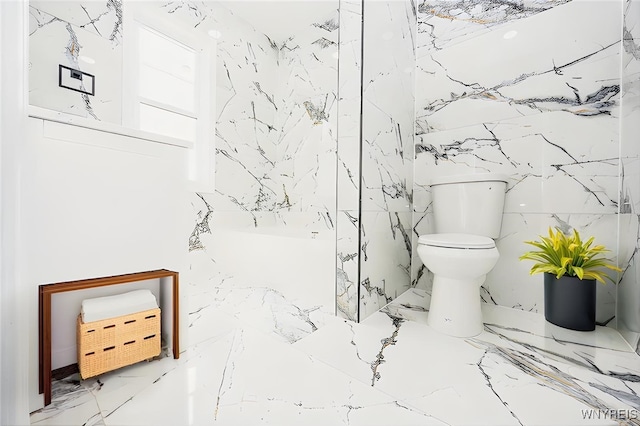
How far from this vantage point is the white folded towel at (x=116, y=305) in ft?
3.06

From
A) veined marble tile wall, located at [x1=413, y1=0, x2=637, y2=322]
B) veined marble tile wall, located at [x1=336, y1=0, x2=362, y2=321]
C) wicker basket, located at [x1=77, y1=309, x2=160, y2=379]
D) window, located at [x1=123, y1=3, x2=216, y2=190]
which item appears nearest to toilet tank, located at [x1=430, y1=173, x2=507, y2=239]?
veined marble tile wall, located at [x1=413, y1=0, x2=637, y2=322]

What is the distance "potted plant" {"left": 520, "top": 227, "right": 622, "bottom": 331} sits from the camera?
1.36 m

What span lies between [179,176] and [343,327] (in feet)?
3.39

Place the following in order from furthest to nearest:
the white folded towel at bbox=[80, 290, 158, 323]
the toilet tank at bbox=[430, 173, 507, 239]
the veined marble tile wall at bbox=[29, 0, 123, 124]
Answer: the toilet tank at bbox=[430, 173, 507, 239]
the veined marble tile wall at bbox=[29, 0, 123, 124]
the white folded towel at bbox=[80, 290, 158, 323]

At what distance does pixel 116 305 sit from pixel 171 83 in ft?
6.25

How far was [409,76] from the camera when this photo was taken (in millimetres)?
2051

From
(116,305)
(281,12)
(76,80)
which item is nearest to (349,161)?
(116,305)

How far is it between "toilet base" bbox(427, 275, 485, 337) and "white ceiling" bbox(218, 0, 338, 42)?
2.59m

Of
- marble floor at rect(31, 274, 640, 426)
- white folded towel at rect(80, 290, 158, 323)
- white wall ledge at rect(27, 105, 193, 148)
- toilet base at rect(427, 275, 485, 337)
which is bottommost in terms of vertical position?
marble floor at rect(31, 274, 640, 426)

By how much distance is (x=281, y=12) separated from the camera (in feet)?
8.67

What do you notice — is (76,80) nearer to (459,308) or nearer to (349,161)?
(349,161)

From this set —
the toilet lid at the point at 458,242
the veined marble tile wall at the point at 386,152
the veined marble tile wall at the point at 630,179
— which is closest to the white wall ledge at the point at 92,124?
the veined marble tile wall at the point at 386,152

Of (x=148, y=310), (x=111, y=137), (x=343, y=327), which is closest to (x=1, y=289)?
(x=148, y=310)

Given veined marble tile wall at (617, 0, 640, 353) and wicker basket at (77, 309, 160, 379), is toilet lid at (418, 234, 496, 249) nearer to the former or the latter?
veined marble tile wall at (617, 0, 640, 353)
